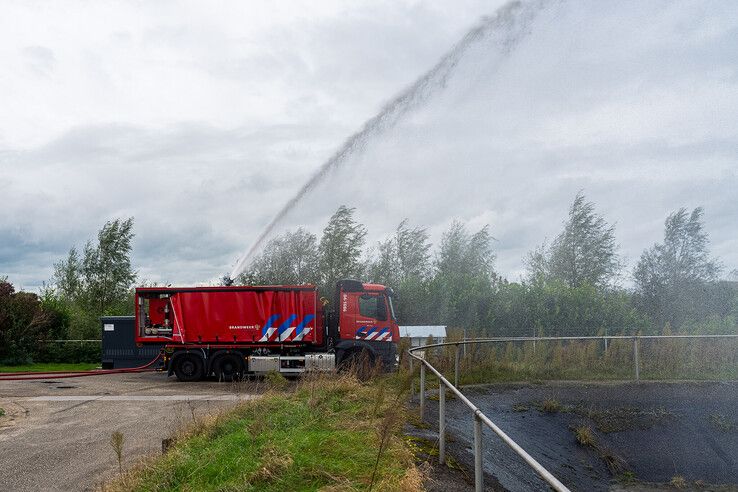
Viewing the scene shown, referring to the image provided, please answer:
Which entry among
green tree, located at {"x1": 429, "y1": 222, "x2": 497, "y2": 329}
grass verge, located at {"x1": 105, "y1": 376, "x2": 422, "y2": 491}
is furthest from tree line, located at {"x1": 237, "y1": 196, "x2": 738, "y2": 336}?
grass verge, located at {"x1": 105, "y1": 376, "x2": 422, "y2": 491}

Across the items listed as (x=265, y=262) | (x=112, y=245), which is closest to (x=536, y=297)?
(x=265, y=262)

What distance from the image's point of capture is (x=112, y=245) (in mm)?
46062

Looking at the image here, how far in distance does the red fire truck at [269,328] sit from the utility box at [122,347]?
16.5 ft

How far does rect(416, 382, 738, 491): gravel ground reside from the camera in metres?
10.8

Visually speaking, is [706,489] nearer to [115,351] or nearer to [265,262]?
[265,262]

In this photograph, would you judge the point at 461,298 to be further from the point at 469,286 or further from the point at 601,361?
the point at 601,361

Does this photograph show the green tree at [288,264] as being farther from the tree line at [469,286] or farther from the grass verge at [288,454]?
the grass verge at [288,454]

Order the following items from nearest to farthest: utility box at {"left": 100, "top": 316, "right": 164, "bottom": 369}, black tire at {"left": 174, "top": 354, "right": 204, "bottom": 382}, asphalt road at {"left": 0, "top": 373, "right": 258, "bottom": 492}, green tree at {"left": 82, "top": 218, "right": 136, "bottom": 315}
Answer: asphalt road at {"left": 0, "top": 373, "right": 258, "bottom": 492}
black tire at {"left": 174, "top": 354, "right": 204, "bottom": 382}
utility box at {"left": 100, "top": 316, "right": 164, "bottom": 369}
green tree at {"left": 82, "top": 218, "right": 136, "bottom": 315}

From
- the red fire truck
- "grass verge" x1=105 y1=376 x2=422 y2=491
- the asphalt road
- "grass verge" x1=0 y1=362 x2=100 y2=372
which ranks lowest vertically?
"grass verge" x1=0 y1=362 x2=100 y2=372

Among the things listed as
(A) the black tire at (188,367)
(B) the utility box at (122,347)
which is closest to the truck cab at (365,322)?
(A) the black tire at (188,367)

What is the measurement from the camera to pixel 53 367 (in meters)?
30.5

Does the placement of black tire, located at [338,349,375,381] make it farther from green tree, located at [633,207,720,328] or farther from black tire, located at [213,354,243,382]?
green tree, located at [633,207,720,328]

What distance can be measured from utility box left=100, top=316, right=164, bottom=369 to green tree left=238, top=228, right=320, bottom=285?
15.0 ft

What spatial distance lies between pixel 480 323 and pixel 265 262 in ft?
35.7
